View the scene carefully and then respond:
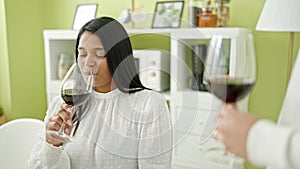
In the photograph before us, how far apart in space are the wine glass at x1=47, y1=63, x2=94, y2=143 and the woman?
6 cm

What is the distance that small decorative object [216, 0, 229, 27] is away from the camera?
1943mm

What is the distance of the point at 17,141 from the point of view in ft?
4.82

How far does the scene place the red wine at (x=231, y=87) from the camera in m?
0.57

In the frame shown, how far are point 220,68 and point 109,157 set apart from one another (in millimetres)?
700

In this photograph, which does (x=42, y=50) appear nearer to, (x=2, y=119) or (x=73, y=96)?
(x=2, y=119)

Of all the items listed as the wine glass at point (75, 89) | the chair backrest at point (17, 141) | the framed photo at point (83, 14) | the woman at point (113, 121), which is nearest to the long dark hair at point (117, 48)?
the woman at point (113, 121)

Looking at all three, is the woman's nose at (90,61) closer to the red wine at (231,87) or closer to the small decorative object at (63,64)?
the red wine at (231,87)

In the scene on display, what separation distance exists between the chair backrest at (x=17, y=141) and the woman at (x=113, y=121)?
268mm

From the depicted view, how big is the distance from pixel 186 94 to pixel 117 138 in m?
0.45

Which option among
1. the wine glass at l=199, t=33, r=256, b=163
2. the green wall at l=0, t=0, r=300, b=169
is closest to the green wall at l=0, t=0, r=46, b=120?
the green wall at l=0, t=0, r=300, b=169

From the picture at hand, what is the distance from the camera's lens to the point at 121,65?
1.17 meters

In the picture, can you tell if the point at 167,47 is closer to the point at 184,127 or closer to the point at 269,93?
the point at 269,93

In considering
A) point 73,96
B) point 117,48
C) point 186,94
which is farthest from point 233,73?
point 186,94

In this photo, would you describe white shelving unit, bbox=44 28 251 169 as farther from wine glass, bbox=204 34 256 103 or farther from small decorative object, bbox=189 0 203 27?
small decorative object, bbox=189 0 203 27
